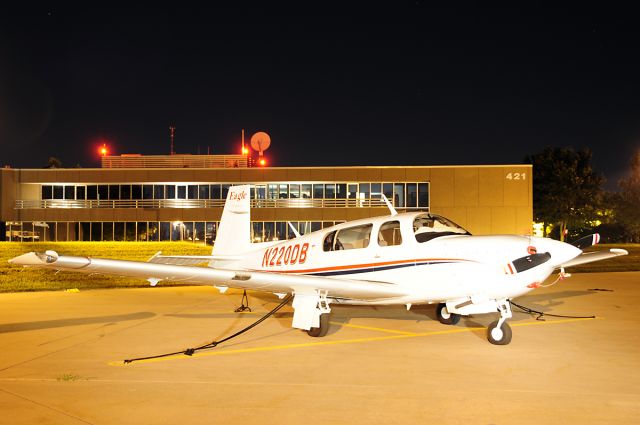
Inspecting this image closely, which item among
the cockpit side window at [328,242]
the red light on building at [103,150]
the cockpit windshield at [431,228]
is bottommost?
the cockpit side window at [328,242]

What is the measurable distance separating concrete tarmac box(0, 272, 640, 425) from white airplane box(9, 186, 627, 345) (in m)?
0.67

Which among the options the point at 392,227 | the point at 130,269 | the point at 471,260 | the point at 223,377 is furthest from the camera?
the point at 392,227

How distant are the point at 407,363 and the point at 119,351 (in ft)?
13.9

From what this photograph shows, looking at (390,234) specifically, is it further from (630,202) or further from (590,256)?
(630,202)

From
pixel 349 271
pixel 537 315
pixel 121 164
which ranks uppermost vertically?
pixel 121 164

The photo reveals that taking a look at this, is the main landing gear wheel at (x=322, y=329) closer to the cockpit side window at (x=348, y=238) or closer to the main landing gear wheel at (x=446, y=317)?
the cockpit side window at (x=348, y=238)

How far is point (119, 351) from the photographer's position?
27.8 ft

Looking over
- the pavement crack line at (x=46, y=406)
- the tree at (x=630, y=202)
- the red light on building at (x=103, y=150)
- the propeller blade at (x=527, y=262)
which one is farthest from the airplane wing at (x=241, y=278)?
the tree at (x=630, y=202)

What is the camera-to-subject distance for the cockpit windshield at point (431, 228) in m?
9.66

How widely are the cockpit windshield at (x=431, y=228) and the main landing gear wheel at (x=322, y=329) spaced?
2.04 m

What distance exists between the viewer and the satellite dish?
4025 centimetres

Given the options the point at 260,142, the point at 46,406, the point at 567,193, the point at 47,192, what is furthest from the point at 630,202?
the point at 46,406

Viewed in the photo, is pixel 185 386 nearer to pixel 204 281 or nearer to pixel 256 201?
pixel 204 281

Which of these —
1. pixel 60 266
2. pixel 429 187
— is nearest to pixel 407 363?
pixel 60 266
